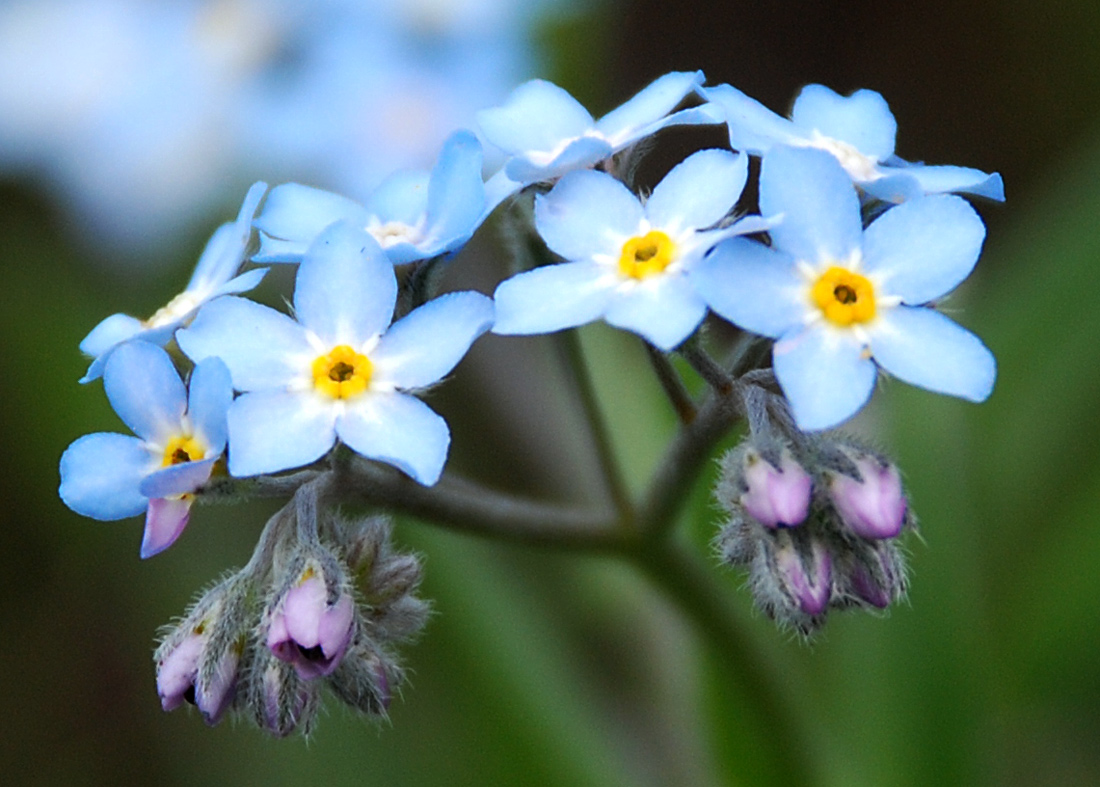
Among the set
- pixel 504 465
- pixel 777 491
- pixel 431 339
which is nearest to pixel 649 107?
pixel 431 339

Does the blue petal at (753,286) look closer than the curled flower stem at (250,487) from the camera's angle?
Yes

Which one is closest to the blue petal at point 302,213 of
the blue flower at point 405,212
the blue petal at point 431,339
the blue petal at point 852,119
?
the blue flower at point 405,212

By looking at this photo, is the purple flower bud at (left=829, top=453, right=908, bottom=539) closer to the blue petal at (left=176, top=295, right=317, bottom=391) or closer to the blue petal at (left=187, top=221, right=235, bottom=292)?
the blue petal at (left=176, top=295, right=317, bottom=391)

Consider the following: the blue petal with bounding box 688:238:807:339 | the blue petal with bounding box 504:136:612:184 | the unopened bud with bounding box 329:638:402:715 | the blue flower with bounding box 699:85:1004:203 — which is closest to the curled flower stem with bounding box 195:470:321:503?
the unopened bud with bounding box 329:638:402:715

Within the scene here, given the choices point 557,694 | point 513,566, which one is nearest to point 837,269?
point 557,694

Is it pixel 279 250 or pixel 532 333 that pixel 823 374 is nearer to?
pixel 532 333

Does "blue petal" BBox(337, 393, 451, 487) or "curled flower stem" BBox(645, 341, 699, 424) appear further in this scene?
"curled flower stem" BBox(645, 341, 699, 424)

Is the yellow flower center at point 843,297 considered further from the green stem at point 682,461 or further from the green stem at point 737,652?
the green stem at point 737,652
